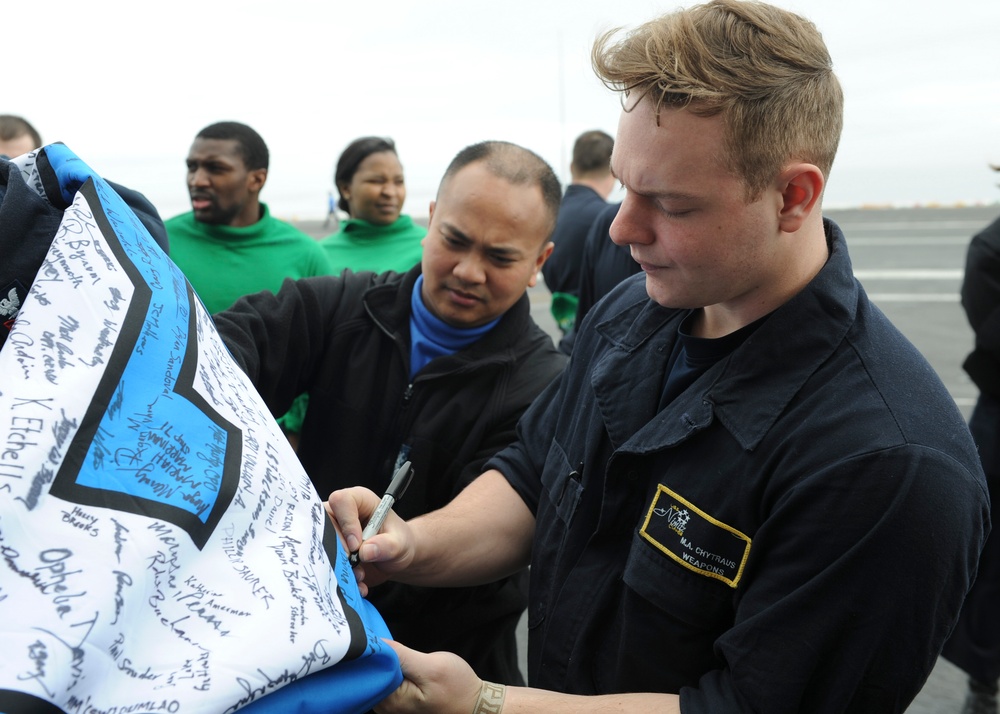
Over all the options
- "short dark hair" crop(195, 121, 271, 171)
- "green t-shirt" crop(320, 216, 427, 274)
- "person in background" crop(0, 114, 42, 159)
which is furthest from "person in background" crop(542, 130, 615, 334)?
"person in background" crop(0, 114, 42, 159)

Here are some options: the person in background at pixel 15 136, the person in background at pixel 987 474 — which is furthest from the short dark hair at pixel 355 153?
the person in background at pixel 987 474

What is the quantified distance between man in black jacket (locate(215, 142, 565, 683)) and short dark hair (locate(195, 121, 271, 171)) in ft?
6.27

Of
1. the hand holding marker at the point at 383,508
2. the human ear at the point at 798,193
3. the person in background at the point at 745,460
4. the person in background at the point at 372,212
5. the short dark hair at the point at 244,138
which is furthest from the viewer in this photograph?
the person in background at the point at 372,212

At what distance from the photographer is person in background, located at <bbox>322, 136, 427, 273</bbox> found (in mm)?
4313

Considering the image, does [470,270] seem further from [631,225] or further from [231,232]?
[231,232]

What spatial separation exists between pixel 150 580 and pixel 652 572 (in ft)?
2.38

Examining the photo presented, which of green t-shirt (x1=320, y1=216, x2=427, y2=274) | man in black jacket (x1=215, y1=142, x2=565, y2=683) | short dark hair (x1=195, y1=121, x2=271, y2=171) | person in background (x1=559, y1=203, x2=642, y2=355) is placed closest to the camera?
man in black jacket (x1=215, y1=142, x2=565, y2=683)

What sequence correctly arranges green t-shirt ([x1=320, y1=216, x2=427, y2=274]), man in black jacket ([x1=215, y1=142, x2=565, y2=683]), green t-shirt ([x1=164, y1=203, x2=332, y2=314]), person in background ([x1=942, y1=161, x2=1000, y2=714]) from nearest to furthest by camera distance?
man in black jacket ([x1=215, y1=142, x2=565, y2=683]) → person in background ([x1=942, y1=161, x2=1000, y2=714]) → green t-shirt ([x1=164, y1=203, x2=332, y2=314]) → green t-shirt ([x1=320, y1=216, x2=427, y2=274])

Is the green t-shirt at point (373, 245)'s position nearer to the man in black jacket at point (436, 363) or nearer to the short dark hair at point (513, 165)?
the short dark hair at point (513, 165)

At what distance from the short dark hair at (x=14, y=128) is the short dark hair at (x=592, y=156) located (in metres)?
2.83

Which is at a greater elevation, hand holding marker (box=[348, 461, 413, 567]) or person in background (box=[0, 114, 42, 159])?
person in background (box=[0, 114, 42, 159])

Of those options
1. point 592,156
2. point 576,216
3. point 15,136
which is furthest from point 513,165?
point 15,136

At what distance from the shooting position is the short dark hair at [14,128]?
175 inches

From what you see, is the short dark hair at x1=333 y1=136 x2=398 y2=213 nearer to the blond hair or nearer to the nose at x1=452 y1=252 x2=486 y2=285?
the nose at x1=452 y1=252 x2=486 y2=285
